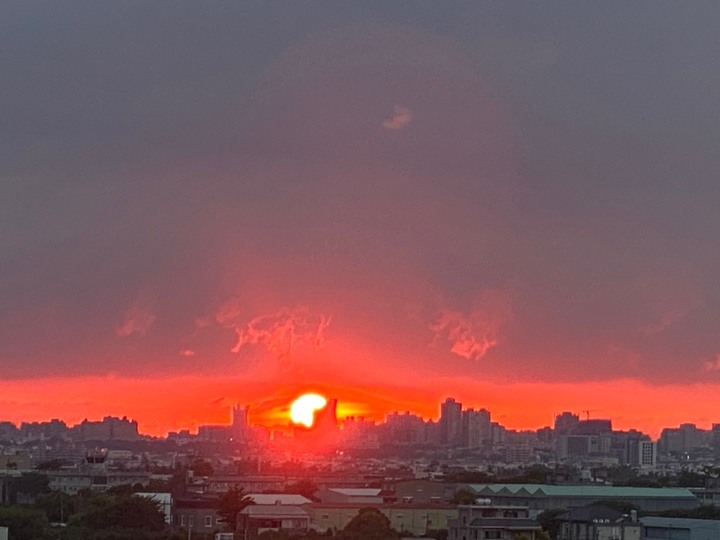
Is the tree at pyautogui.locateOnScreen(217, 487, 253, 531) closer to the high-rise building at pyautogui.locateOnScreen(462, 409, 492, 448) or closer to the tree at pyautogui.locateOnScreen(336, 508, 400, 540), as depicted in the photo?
the tree at pyautogui.locateOnScreen(336, 508, 400, 540)

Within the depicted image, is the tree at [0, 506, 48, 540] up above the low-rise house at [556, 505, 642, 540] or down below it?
below

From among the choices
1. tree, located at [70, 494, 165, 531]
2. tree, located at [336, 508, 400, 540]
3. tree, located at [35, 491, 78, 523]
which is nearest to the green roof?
tree, located at [336, 508, 400, 540]

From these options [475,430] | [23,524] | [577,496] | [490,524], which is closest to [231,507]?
[490,524]

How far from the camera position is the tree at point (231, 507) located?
136 feet

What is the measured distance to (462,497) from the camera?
50.9m

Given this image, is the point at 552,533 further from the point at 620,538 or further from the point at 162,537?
the point at 162,537

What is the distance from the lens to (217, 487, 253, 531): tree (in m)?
41.4

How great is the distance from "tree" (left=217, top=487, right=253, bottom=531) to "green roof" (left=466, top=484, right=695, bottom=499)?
35.4 feet

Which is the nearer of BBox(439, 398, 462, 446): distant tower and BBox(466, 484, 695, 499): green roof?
BBox(466, 484, 695, 499): green roof

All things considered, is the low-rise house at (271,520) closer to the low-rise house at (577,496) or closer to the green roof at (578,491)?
the low-rise house at (577,496)

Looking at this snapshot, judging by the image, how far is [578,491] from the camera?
5522cm

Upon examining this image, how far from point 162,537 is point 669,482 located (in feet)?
141

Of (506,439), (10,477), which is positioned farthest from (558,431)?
(10,477)

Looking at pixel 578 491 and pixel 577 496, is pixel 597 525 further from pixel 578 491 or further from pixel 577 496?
pixel 578 491
